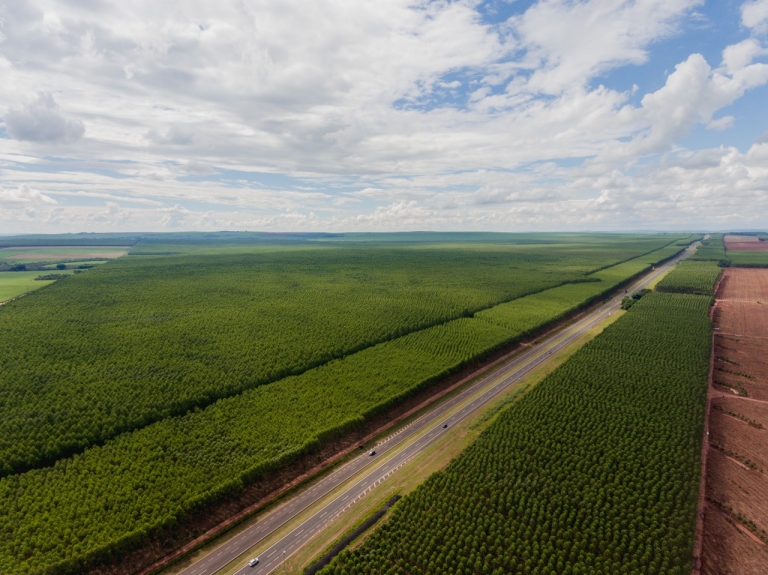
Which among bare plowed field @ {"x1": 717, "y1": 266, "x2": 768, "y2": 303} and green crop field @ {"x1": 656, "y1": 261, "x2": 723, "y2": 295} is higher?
green crop field @ {"x1": 656, "y1": 261, "x2": 723, "y2": 295}

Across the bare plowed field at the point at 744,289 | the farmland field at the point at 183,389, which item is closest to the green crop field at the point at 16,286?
the farmland field at the point at 183,389

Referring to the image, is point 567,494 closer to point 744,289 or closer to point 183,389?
point 183,389

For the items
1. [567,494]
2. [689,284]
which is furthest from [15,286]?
[689,284]

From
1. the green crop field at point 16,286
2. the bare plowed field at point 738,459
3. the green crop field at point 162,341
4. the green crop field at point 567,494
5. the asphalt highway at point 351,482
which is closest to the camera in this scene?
the green crop field at point 567,494

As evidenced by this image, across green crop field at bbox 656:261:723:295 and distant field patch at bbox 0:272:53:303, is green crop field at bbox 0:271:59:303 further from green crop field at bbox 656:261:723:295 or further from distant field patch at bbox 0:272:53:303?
green crop field at bbox 656:261:723:295

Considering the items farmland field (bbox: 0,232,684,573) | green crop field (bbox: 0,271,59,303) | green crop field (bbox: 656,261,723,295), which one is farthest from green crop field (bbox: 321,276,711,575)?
green crop field (bbox: 0,271,59,303)

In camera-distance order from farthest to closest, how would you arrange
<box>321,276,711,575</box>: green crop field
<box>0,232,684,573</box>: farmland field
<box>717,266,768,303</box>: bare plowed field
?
1. <box>717,266,768,303</box>: bare plowed field
2. <box>0,232,684,573</box>: farmland field
3. <box>321,276,711,575</box>: green crop field

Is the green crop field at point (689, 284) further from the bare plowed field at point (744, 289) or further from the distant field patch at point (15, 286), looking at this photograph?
the distant field patch at point (15, 286)
